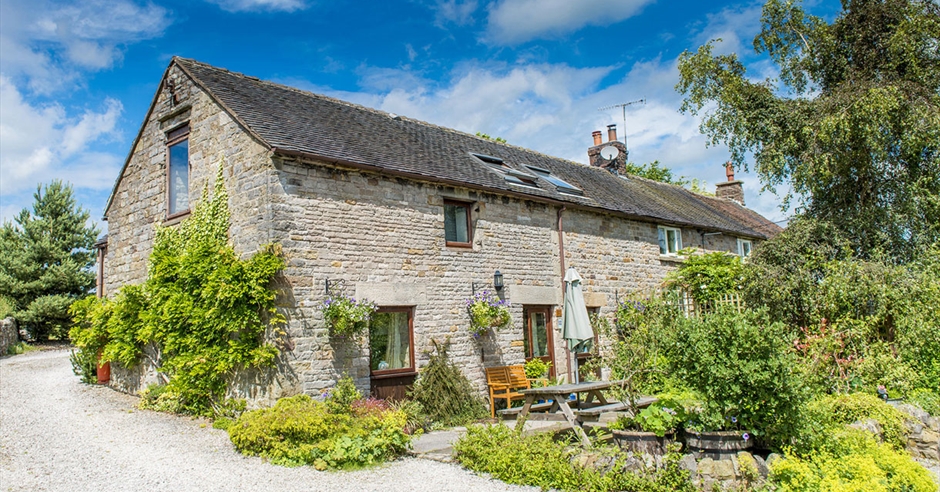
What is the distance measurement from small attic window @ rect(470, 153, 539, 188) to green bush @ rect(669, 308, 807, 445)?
7.79m

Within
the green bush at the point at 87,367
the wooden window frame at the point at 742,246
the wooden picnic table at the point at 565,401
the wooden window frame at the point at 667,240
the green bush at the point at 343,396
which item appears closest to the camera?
the wooden picnic table at the point at 565,401

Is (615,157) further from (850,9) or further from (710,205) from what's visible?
(850,9)

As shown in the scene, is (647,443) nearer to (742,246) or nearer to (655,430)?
(655,430)

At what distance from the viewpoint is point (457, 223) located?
43.9 feet

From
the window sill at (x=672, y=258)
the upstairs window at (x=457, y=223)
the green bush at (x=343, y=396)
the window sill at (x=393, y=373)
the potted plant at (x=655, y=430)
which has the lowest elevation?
the potted plant at (x=655, y=430)

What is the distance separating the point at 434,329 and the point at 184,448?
4.70 m

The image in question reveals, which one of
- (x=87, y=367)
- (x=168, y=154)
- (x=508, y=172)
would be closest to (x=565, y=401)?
(x=508, y=172)

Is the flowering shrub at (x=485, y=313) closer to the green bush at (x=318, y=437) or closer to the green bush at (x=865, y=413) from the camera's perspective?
the green bush at (x=318, y=437)

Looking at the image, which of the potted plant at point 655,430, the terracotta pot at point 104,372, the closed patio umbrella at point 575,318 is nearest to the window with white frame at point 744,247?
the closed patio umbrella at point 575,318

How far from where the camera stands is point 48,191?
83.2 ft

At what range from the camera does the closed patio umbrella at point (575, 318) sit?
11.2 m

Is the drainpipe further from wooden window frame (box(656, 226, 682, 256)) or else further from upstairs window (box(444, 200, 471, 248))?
wooden window frame (box(656, 226, 682, 256))

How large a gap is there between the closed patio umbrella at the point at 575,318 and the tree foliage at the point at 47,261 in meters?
20.6

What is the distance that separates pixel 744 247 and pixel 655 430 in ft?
56.2
